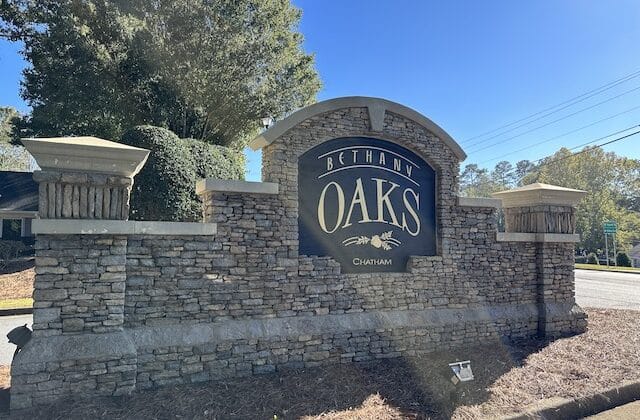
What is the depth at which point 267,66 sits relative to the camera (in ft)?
59.3

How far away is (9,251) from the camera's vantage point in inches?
664

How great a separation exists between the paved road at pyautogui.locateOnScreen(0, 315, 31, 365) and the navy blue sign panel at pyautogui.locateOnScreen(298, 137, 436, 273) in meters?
5.31

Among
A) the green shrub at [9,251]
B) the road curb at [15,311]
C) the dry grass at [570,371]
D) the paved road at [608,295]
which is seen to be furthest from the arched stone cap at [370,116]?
the green shrub at [9,251]

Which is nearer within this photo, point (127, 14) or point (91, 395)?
point (91, 395)

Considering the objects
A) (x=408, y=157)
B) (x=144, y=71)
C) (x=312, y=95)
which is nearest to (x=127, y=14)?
(x=144, y=71)

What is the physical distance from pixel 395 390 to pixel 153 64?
14886mm

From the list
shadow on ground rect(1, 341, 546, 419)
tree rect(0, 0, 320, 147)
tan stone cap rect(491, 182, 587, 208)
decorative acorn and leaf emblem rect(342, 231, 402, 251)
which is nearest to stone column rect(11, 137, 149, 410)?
shadow on ground rect(1, 341, 546, 419)

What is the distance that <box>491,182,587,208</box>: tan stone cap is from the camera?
800 centimetres

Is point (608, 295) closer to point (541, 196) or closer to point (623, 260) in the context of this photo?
point (541, 196)

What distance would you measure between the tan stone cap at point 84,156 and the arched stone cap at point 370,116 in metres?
1.80

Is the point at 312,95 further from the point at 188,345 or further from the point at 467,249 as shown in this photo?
the point at 188,345

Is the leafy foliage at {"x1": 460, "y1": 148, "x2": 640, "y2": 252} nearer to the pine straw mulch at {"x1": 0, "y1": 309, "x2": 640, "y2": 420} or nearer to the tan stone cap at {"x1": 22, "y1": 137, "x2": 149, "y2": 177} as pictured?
the pine straw mulch at {"x1": 0, "y1": 309, "x2": 640, "y2": 420}

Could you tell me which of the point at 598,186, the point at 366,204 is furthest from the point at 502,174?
the point at 366,204

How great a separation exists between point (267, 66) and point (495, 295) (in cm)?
1427
